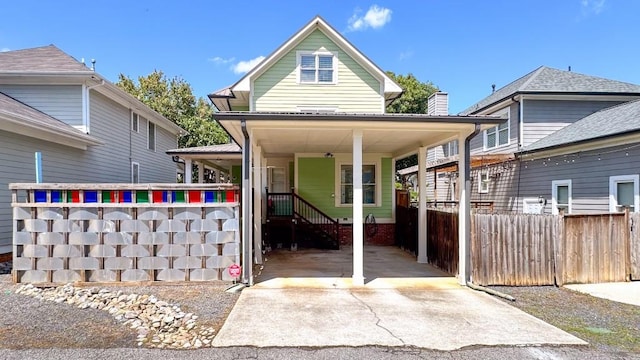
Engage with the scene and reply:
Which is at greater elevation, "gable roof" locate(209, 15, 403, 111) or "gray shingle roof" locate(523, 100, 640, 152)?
"gable roof" locate(209, 15, 403, 111)

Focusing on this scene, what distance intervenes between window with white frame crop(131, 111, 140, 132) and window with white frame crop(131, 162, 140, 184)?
4.86 ft

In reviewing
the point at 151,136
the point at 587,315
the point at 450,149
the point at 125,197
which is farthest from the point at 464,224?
the point at 151,136

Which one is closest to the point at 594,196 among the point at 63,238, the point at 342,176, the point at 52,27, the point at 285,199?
the point at 342,176

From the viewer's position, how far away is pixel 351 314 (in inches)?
187

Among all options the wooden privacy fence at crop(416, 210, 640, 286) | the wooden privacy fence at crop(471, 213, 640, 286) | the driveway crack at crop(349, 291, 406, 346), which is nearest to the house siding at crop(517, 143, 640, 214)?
the wooden privacy fence at crop(416, 210, 640, 286)

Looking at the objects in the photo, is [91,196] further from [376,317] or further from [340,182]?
[340,182]

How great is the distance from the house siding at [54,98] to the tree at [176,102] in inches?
568

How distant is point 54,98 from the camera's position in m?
10.5

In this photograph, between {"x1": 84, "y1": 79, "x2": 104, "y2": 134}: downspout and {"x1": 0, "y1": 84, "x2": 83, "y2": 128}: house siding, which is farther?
{"x1": 84, "y1": 79, "x2": 104, "y2": 134}: downspout

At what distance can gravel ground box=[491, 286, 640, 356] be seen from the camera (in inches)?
154

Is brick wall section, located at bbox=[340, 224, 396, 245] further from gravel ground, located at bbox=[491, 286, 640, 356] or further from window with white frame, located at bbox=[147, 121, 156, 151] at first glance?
window with white frame, located at bbox=[147, 121, 156, 151]

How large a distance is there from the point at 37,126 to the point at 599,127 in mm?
14836

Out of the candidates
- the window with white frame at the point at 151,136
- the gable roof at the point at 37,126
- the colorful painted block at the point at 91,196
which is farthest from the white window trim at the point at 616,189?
the window with white frame at the point at 151,136

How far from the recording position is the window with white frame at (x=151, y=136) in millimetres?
15683
